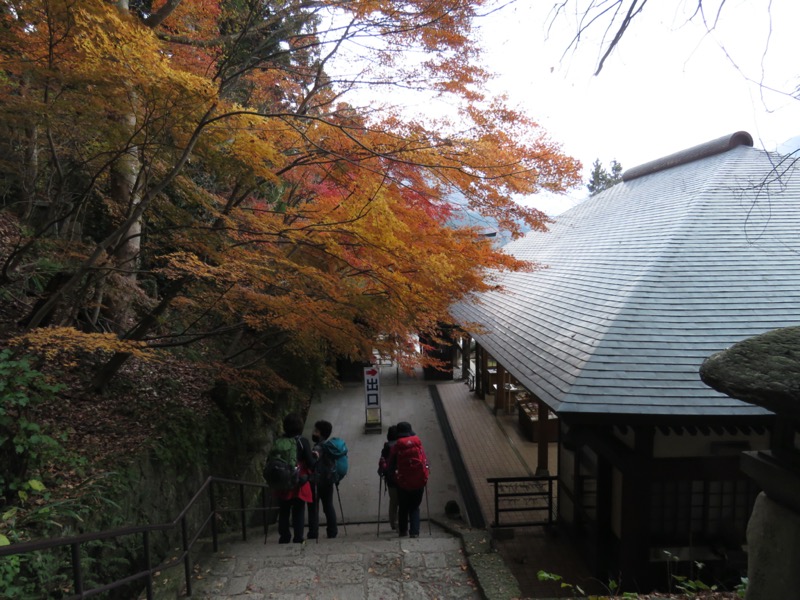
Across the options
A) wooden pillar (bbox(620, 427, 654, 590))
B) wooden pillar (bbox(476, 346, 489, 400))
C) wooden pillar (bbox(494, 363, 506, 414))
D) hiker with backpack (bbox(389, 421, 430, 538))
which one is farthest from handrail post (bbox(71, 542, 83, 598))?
wooden pillar (bbox(476, 346, 489, 400))

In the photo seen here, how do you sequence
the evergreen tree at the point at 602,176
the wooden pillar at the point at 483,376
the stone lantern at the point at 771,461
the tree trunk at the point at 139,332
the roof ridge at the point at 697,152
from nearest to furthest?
1. the stone lantern at the point at 771,461
2. the tree trunk at the point at 139,332
3. the roof ridge at the point at 697,152
4. the wooden pillar at the point at 483,376
5. the evergreen tree at the point at 602,176

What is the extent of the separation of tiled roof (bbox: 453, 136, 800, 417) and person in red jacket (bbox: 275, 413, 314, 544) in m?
2.88

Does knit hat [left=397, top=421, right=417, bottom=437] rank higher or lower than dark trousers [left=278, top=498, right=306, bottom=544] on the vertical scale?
higher

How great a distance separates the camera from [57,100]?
14.8 feet

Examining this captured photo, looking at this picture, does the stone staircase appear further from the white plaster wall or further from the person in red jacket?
the white plaster wall

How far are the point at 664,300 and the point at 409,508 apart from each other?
14.5 ft

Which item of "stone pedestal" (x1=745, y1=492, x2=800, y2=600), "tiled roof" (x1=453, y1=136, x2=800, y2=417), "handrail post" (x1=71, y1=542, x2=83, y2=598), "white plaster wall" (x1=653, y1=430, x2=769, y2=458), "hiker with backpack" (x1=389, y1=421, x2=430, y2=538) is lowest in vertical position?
"hiker with backpack" (x1=389, y1=421, x2=430, y2=538)

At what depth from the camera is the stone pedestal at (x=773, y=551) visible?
207cm

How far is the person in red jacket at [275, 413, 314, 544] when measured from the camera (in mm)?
5199

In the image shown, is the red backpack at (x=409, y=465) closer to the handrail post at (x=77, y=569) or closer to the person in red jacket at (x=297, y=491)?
the person in red jacket at (x=297, y=491)

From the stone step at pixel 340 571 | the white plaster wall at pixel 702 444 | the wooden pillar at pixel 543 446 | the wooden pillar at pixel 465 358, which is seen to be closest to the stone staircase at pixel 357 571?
the stone step at pixel 340 571

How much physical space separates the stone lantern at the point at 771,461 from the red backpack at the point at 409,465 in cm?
361

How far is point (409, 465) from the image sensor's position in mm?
5504

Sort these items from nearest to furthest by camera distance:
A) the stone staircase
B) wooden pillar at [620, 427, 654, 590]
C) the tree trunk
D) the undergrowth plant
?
1. the undergrowth plant
2. the stone staircase
3. wooden pillar at [620, 427, 654, 590]
4. the tree trunk
